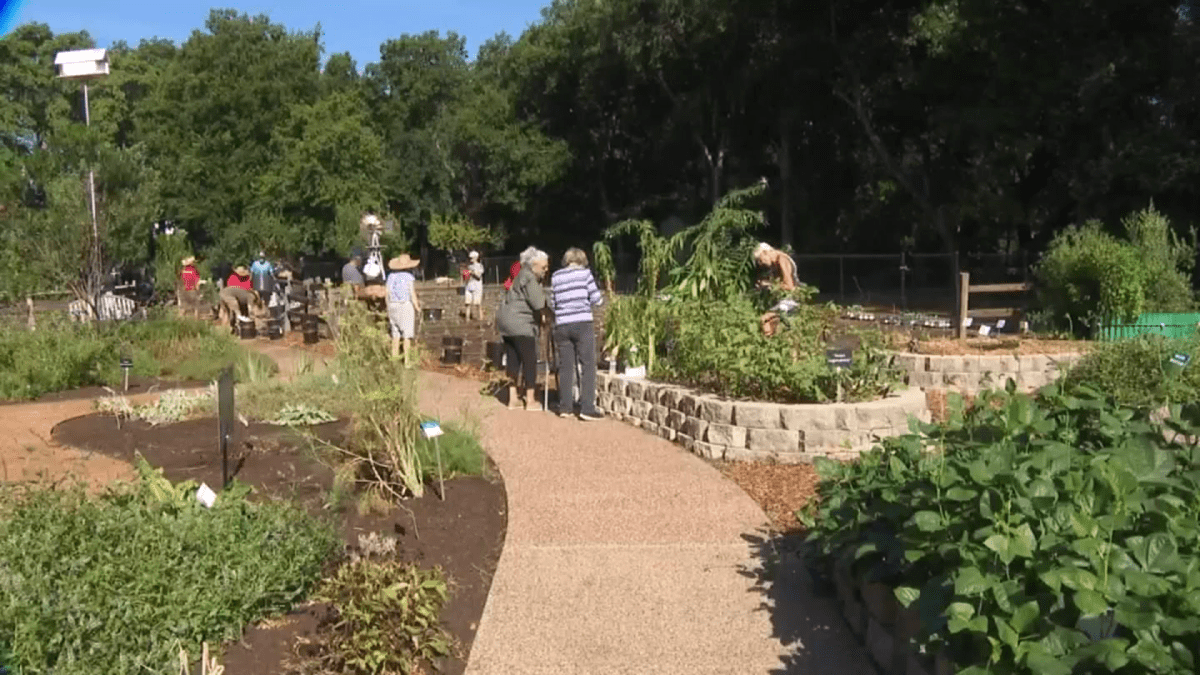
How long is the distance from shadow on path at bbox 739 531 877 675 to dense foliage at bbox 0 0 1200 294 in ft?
38.1

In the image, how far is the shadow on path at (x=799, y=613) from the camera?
4.99m

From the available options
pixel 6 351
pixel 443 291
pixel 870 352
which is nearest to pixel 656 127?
pixel 443 291

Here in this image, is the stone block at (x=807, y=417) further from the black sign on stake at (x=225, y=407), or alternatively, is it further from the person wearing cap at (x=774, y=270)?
the black sign on stake at (x=225, y=407)

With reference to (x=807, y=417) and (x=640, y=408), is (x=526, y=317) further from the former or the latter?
(x=807, y=417)

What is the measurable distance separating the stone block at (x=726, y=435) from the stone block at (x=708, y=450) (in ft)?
0.12

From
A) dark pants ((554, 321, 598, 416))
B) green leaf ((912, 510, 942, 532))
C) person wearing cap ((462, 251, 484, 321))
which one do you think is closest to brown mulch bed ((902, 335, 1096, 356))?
dark pants ((554, 321, 598, 416))

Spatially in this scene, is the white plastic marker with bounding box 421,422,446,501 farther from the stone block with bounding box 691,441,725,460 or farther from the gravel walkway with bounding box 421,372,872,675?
the stone block with bounding box 691,441,725,460

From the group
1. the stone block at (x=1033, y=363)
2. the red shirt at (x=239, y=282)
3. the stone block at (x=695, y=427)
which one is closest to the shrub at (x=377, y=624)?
the stone block at (x=695, y=427)

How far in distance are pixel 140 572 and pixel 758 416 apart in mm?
4821

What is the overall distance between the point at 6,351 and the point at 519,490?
7930mm

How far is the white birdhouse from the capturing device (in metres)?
15.7

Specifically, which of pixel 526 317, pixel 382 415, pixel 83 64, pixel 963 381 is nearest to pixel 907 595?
pixel 382 415

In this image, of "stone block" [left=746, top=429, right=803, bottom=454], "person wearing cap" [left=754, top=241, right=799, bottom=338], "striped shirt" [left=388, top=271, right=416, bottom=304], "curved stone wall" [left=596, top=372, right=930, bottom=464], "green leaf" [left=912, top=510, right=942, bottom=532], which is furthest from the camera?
"striped shirt" [left=388, top=271, right=416, bottom=304]

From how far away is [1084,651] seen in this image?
3107 mm
